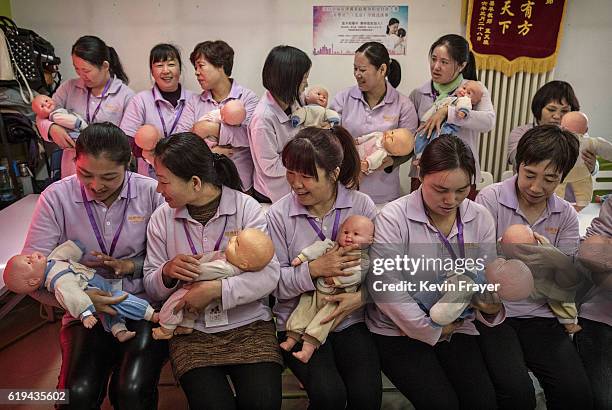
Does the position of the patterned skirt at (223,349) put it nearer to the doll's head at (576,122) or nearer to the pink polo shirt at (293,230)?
the pink polo shirt at (293,230)

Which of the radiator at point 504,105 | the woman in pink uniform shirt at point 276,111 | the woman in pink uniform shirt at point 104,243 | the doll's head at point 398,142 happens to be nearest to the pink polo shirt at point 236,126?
the woman in pink uniform shirt at point 276,111

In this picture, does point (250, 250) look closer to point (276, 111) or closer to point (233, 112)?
point (276, 111)

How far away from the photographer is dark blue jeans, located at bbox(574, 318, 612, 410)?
1.85m

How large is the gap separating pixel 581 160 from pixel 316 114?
1449 mm

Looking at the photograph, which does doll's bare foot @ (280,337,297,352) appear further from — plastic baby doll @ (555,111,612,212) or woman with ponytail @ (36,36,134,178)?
woman with ponytail @ (36,36,134,178)

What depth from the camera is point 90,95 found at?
125 inches

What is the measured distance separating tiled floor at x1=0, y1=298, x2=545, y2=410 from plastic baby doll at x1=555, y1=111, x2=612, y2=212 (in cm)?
115

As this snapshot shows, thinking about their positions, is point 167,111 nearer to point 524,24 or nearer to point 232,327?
point 232,327

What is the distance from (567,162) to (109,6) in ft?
12.0

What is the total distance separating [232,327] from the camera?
1.88m

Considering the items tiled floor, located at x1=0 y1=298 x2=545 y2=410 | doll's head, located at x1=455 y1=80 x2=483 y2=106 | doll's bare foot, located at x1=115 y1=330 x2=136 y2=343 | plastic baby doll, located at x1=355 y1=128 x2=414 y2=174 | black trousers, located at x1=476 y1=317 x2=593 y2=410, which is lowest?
tiled floor, located at x1=0 y1=298 x2=545 y2=410

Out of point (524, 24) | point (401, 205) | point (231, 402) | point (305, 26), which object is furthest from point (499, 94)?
point (231, 402)

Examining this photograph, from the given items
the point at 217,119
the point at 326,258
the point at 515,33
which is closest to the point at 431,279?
the point at 326,258

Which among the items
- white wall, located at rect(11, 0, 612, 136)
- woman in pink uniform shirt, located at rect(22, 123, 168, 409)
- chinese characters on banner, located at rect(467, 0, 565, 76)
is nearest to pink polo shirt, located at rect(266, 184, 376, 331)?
woman in pink uniform shirt, located at rect(22, 123, 168, 409)
